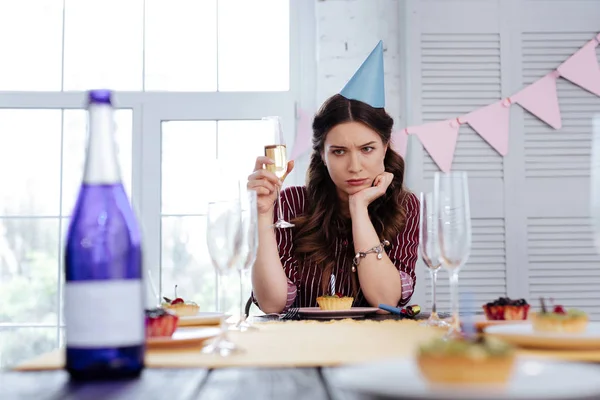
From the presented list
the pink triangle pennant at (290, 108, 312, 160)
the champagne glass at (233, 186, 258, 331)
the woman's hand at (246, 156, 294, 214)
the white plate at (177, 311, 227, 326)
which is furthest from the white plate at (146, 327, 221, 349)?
the pink triangle pennant at (290, 108, 312, 160)

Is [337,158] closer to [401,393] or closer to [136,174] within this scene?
[136,174]

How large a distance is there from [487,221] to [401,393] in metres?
2.67

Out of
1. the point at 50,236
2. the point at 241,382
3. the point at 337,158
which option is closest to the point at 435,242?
the point at 241,382

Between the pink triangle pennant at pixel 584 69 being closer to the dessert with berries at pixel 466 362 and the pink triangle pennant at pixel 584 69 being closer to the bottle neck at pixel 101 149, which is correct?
the bottle neck at pixel 101 149

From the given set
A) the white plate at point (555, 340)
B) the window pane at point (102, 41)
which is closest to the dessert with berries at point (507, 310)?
the white plate at point (555, 340)

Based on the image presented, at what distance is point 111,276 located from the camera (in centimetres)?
76

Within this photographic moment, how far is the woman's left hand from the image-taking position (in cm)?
220

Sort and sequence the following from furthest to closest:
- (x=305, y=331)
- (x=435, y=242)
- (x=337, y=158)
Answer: (x=337, y=158), (x=305, y=331), (x=435, y=242)

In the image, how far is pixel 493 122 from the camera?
3.12 m

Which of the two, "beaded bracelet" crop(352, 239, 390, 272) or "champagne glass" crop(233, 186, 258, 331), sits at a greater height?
"champagne glass" crop(233, 186, 258, 331)

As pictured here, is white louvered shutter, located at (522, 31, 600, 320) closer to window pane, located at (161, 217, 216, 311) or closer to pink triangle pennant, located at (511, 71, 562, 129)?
pink triangle pennant, located at (511, 71, 562, 129)

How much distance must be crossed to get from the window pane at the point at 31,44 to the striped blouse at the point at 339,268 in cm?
171

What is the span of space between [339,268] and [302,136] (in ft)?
3.81

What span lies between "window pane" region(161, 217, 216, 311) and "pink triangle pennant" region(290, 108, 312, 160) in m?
0.54
